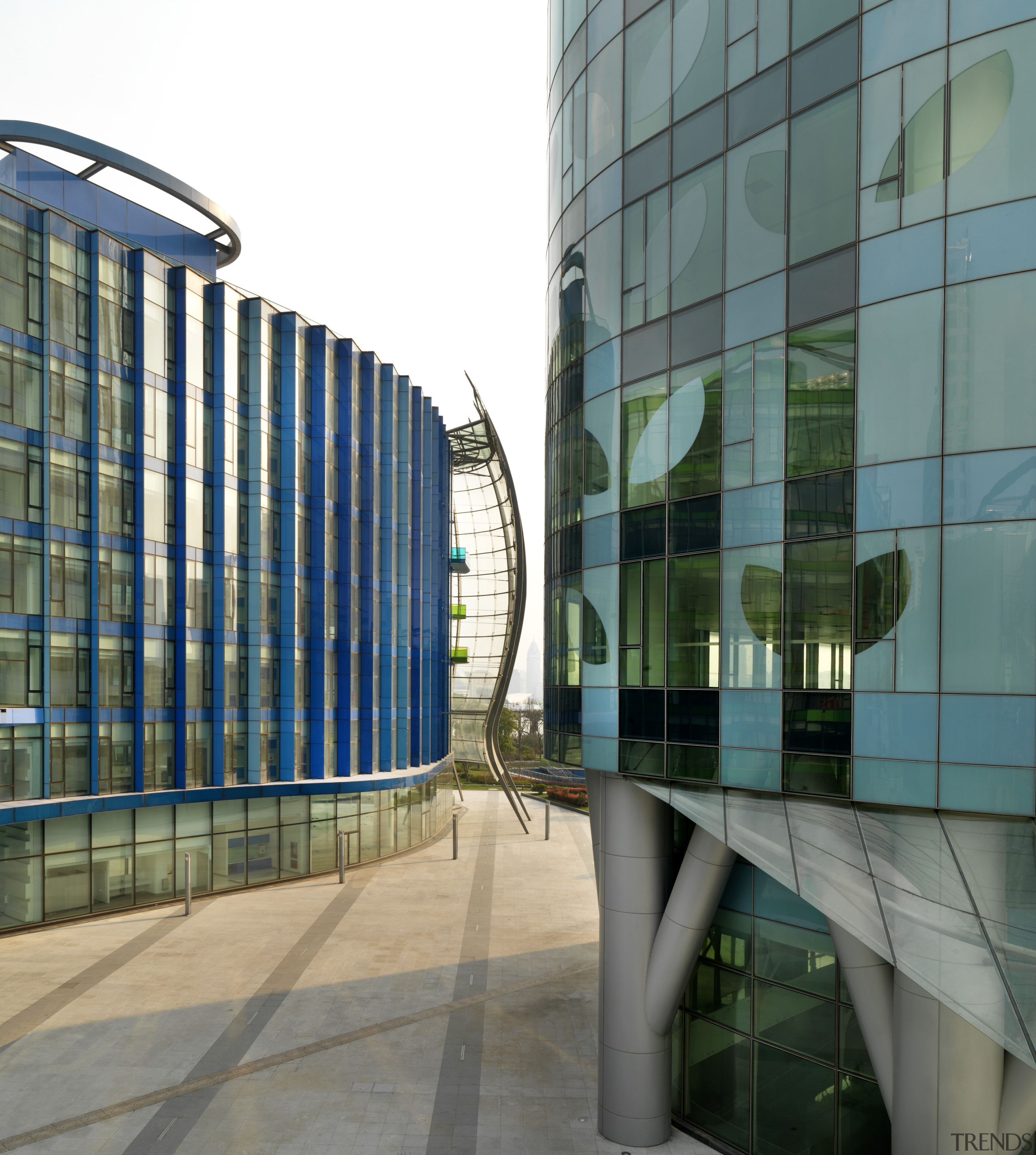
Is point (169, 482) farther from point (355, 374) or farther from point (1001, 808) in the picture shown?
point (1001, 808)

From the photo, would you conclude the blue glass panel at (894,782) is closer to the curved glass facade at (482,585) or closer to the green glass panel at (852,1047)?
the green glass panel at (852,1047)

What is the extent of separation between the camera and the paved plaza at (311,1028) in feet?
48.6

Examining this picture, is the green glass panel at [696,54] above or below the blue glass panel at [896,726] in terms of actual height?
above

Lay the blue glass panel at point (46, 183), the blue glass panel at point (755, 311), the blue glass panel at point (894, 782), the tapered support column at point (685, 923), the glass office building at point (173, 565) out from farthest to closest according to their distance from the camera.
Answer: the blue glass panel at point (46, 183) → the glass office building at point (173, 565) → the tapered support column at point (685, 923) → the blue glass panel at point (755, 311) → the blue glass panel at point (894, 782)

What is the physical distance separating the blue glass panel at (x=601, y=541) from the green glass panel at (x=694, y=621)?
1407mm

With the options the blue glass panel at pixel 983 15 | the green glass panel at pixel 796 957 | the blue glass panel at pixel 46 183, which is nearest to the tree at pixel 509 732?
the blue glass panel at pixel 46 183

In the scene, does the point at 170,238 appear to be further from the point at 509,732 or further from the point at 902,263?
the point at 509,732

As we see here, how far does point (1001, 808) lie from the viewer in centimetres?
939

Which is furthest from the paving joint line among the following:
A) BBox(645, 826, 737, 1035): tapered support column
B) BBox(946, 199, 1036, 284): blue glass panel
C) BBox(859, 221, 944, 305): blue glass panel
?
BBox(946, 199, 1036, 284): blue glass panel

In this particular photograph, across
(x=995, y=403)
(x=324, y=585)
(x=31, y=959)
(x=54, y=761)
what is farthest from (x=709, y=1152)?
(x=324, y=585)

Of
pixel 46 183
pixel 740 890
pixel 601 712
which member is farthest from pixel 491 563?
pixel 740 890

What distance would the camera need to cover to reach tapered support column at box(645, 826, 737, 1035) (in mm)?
13805

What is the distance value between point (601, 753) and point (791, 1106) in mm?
6342

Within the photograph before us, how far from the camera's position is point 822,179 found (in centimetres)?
1121
